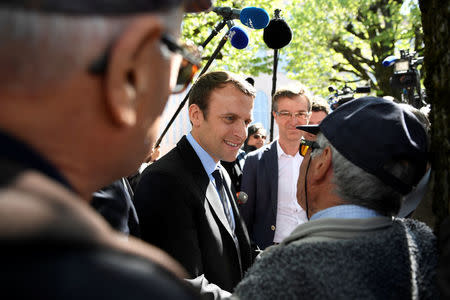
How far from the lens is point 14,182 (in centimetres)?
55

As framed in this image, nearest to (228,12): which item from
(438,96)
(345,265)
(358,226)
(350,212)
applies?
(438,96)

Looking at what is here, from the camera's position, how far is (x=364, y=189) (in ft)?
5.17

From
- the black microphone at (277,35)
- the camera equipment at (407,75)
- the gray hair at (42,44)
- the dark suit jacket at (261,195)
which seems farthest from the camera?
the camera equipment at (407,75)

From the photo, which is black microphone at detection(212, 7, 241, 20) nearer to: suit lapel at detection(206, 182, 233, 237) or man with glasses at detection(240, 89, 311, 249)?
suit lapel at detection(206, 182, 233, 237)

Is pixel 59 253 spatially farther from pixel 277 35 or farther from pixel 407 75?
pixel 407 75

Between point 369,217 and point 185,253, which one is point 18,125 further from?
point 185,253

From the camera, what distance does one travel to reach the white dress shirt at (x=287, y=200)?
385cm

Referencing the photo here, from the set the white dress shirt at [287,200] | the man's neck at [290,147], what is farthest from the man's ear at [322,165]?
the man's neck at [290,147]

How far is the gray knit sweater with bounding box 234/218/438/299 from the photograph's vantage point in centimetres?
129

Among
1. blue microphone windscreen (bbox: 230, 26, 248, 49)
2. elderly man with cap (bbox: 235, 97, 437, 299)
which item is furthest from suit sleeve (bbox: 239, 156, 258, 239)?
elderly man with cap (bbox: 235, 97, 437, 299)

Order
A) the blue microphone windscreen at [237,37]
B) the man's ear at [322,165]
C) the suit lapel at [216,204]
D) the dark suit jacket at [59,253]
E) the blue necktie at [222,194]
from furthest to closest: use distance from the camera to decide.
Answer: the blue microphone windscreen at [237,37] < the blue necktie at [222,194] < the suit lapel at [216,204] < the man's ear at [322,165] < the dark suit jacket at [59,253]

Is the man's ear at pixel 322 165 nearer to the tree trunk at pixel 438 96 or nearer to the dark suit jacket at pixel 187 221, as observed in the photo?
the tree trunk at pixel 438 96

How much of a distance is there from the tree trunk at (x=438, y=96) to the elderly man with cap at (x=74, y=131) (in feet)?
3.66

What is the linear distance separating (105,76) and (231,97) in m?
2.45
